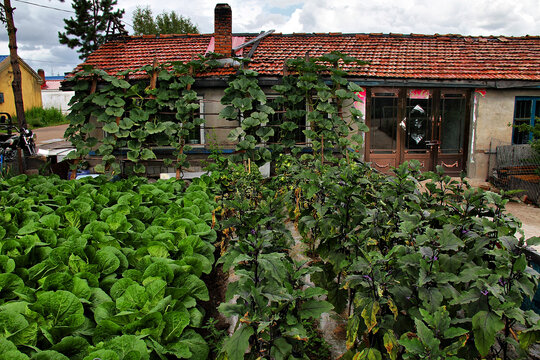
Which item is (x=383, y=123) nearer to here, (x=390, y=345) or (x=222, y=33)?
(x=222, y=33)

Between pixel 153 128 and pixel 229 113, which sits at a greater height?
pixel 229 113

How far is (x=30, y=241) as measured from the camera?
314cm

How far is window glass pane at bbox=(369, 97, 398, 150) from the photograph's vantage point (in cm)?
1095

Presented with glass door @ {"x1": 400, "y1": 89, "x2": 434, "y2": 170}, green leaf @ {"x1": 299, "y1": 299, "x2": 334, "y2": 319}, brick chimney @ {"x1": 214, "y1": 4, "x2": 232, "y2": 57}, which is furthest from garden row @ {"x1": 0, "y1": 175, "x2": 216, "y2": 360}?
glass door @ {"x1": 400, "y1": 89, "x2": 434, "y2": 170}

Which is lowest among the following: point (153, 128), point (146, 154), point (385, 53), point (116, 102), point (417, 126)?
point (146, 154)

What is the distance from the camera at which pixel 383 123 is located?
11031 millimetres

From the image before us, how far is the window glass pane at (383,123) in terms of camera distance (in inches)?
431

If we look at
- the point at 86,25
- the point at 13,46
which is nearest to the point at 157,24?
the point at 86,25

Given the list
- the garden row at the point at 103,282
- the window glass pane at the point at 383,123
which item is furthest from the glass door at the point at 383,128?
the garden row at the point at 103,282

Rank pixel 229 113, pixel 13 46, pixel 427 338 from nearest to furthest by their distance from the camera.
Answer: pixel 427 338 < pixel 229 113 < pixel 13 46

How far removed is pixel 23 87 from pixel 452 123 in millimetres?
32236

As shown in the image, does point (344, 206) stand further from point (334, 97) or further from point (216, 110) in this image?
point (216, 110)

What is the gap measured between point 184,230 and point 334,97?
6.78m

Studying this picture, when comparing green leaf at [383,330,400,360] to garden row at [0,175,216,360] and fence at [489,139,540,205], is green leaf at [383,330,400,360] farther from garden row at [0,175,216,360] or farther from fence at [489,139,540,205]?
fence at [489,139,540,205]
